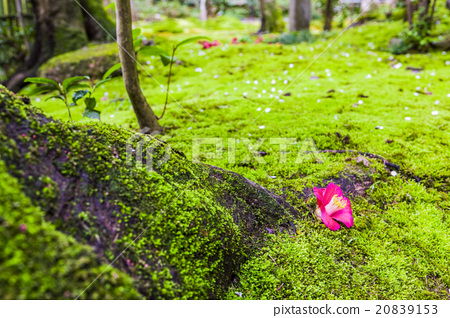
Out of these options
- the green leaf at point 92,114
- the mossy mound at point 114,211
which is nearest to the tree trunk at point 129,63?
the green leaf at point 92,114

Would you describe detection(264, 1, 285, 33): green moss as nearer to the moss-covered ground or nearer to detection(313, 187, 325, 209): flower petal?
the moss-covered ground

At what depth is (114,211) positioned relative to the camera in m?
1.24

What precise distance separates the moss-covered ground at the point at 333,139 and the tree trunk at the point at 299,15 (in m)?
2.83

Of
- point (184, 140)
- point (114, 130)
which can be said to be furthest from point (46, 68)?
point (114, 130)

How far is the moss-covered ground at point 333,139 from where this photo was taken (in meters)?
1.71

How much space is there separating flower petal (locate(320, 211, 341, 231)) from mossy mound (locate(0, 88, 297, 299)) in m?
0.65

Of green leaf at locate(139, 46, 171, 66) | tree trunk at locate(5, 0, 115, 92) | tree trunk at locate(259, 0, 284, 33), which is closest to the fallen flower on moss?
tree trunk at locate(5, 0, 115, 92)

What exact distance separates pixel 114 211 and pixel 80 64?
5857 millimetres

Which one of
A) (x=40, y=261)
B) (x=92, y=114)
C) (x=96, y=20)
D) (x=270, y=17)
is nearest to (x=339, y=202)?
(x=40, y=261)

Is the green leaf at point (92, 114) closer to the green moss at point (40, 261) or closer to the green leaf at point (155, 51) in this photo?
the green leaf at point (155, 51)

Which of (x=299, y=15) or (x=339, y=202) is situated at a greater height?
(x=299, y=15)

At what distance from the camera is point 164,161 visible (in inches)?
65.2

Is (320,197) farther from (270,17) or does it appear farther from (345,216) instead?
(270,17)

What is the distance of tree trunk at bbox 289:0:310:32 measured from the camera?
9.16m
